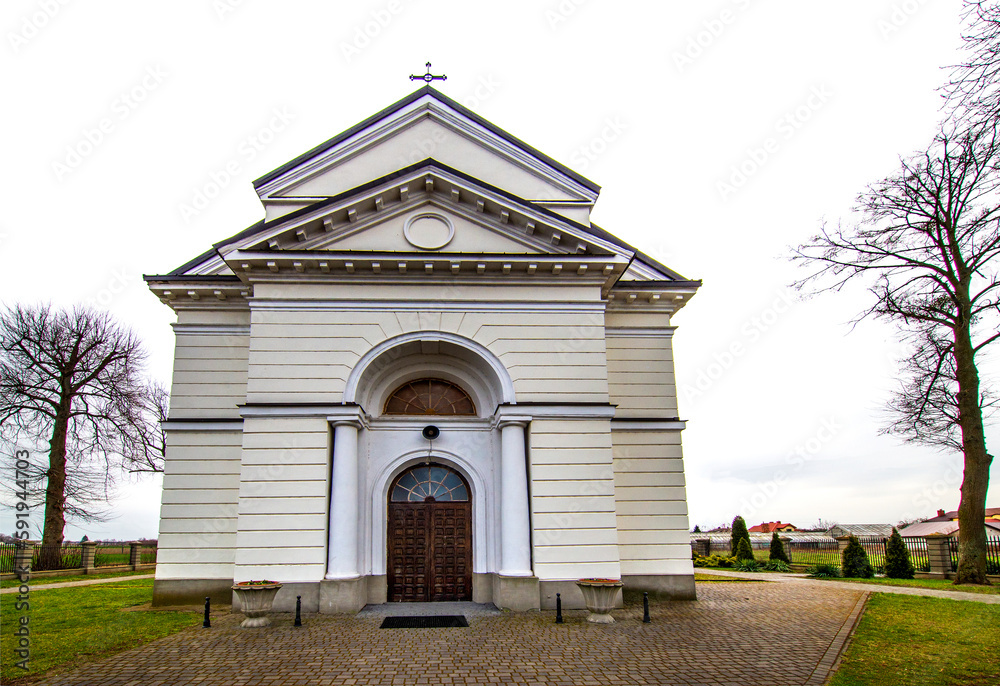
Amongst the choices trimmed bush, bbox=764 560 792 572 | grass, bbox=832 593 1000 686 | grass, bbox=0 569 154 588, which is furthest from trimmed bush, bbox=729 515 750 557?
grass, bbox=0 569 154 588

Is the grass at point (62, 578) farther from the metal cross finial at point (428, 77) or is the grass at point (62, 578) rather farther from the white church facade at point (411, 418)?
the metal cross finial at point (428, 77)

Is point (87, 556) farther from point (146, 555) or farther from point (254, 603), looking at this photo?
point (254, 603)

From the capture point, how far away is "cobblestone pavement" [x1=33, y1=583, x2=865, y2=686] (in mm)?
8828

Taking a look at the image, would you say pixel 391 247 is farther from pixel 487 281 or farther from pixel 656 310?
pixel 656 310

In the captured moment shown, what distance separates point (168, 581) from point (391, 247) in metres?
9.64

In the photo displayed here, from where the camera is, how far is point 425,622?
1294cm

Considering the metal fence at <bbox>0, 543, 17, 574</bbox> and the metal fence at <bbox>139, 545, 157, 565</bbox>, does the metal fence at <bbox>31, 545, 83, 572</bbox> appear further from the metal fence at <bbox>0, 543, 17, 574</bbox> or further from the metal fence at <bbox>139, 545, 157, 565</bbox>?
the metal fence at <bbox>139, 545, 157, 565</bbox>

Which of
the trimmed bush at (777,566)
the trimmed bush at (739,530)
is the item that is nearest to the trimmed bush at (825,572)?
the trimmed bush at (777,566)

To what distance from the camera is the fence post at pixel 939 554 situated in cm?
2244

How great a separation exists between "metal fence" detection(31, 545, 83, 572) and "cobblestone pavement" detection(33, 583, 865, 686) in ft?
67.6

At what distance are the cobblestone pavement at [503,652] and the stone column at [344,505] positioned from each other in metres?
1.10

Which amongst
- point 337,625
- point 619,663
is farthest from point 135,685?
point 619,663

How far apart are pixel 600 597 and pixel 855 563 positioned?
597 inches

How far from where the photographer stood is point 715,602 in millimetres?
15961
